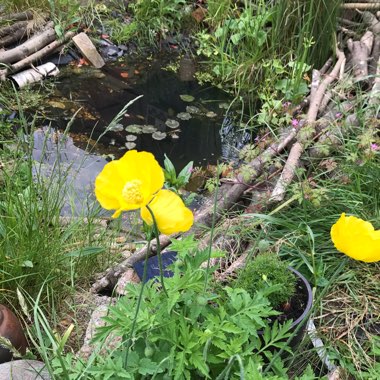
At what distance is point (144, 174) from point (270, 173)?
6.33 feet

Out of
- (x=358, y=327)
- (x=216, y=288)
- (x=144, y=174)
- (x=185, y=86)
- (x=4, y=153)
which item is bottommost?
(x=185, y=86)

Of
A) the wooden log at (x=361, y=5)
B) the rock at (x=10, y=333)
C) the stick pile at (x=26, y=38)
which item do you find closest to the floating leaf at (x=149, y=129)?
the stick pile at (x=26, y=38)

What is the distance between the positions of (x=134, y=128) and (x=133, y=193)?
313cm

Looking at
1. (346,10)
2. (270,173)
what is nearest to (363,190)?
(270,173)

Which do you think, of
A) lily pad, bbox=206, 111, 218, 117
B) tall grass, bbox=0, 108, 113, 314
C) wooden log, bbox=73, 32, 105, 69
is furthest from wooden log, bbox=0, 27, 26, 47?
tall grass, bbox=0, 108, 113, 314

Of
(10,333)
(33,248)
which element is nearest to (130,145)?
(33,248)

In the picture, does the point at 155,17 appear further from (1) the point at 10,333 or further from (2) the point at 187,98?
(1) the point at 10,333

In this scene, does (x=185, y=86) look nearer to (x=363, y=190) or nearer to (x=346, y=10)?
(x=346, y=10)

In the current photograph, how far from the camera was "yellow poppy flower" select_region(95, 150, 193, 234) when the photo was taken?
39.3 inches

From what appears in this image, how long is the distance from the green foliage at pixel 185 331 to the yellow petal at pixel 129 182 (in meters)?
0.36

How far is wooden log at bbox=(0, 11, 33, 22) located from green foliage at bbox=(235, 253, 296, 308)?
3.86m

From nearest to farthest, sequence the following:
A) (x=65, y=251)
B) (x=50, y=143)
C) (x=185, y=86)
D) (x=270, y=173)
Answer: (x=65, y=251) → (x=270, y=173) → (x=50, y=143) → (x=185, y=86)

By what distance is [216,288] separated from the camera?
75.8 inches

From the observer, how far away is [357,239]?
1.14 meters
